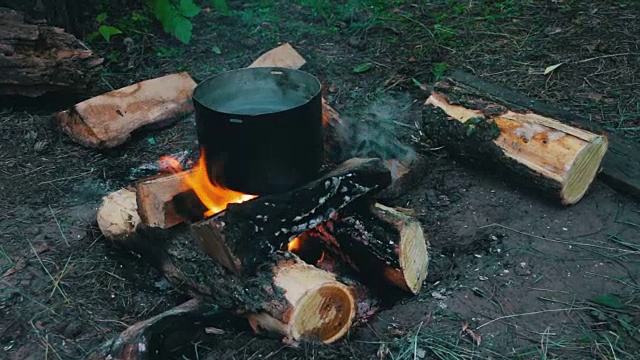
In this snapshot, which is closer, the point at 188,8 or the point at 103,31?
the point at 188,8

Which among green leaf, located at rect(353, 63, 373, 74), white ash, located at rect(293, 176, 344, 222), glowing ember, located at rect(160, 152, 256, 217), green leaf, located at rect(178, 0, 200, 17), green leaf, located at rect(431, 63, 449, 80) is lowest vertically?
green leaf, located at rect(353, 63, 373, 74)

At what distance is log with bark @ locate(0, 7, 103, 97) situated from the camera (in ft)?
13.3

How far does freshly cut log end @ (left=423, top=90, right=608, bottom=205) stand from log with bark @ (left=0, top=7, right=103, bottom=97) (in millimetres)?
2407

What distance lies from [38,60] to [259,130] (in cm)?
241

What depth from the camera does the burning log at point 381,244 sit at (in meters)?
2.75

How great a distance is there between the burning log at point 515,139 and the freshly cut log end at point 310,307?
→ 132 cm

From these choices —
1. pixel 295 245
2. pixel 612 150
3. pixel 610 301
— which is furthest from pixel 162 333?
pixel 612 150

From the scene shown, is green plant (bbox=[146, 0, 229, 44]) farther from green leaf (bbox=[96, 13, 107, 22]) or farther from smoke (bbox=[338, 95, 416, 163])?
smoke (bbox=[338, 95, 416, 163])

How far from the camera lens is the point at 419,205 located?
3457 mm

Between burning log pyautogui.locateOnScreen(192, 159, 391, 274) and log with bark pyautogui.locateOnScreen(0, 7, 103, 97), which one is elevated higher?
burning log pyautogui.locateOnScreen(192, 159, 391, 274)

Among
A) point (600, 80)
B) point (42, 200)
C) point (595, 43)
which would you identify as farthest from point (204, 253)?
point (595, 43)

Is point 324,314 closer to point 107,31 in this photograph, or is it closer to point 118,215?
point 118,215

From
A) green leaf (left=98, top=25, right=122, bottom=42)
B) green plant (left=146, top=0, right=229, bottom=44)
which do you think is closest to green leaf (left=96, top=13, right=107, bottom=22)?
green leaf (left=98, top=25, right=122, bottom=42)

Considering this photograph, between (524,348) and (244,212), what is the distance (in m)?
1.26
